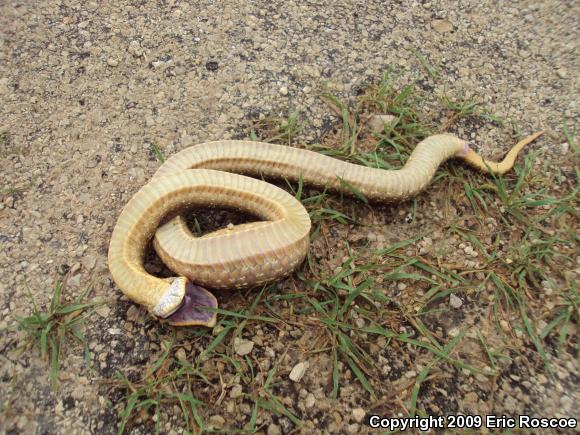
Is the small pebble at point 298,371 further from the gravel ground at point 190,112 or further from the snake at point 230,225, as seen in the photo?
the snake at point 230,225

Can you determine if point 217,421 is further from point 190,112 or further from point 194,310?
point 190,112

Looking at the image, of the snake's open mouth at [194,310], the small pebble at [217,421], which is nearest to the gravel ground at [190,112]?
the small pebble at [217,421]

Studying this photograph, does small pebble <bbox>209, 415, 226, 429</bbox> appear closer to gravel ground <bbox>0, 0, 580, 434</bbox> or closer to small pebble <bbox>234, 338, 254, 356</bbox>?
gravel ground <bbox>0, 0, 580, 434</bbox>

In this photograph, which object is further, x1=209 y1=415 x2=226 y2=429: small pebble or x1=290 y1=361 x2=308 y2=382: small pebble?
x1=290 y1=361 x2=308 y2=382: small pebble

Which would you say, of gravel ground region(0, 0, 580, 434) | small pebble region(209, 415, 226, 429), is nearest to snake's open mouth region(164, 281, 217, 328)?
gravel ground region(0, 0, 580, 434)

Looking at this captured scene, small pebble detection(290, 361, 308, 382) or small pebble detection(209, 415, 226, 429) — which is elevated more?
small pebble detection(290, 361, 308, 382)

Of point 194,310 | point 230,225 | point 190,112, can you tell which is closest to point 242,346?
point 194,310

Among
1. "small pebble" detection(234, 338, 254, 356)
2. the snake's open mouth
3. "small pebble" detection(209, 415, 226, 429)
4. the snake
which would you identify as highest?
the snake
